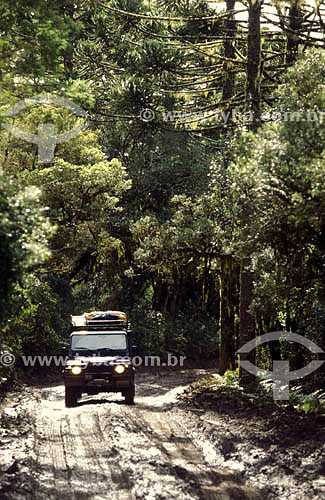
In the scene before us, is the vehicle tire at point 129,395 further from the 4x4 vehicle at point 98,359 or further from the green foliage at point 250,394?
the green foliage at point 250,394

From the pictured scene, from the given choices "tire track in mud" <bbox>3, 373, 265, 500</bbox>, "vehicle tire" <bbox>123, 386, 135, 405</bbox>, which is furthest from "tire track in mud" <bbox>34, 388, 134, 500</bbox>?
"vehicle tire" <bbox>123, 386, 135, 405</bbox>

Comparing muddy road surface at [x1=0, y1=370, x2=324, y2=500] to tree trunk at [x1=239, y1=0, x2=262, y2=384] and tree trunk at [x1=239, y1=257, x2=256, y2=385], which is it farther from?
tree trunk at [x1=239, y1=0, x2=262, y2=384]

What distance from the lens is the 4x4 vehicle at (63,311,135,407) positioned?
1850cm

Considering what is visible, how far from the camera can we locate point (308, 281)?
1486cm

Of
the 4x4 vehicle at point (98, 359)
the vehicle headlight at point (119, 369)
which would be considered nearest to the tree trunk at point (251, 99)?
the 4x4 vehicle at point (98, 359)

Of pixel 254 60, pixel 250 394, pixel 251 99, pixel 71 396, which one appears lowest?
pixel 71 396

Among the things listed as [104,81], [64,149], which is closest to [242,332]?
[64,149]

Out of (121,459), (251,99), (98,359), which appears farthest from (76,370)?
(251,99)

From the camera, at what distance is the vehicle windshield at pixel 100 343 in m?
19.6

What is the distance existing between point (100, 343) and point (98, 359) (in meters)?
0.88

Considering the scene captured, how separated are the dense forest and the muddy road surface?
2.44m

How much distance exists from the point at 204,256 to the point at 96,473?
448 inches

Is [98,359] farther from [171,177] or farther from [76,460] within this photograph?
[171,177]

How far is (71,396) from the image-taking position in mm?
19094
